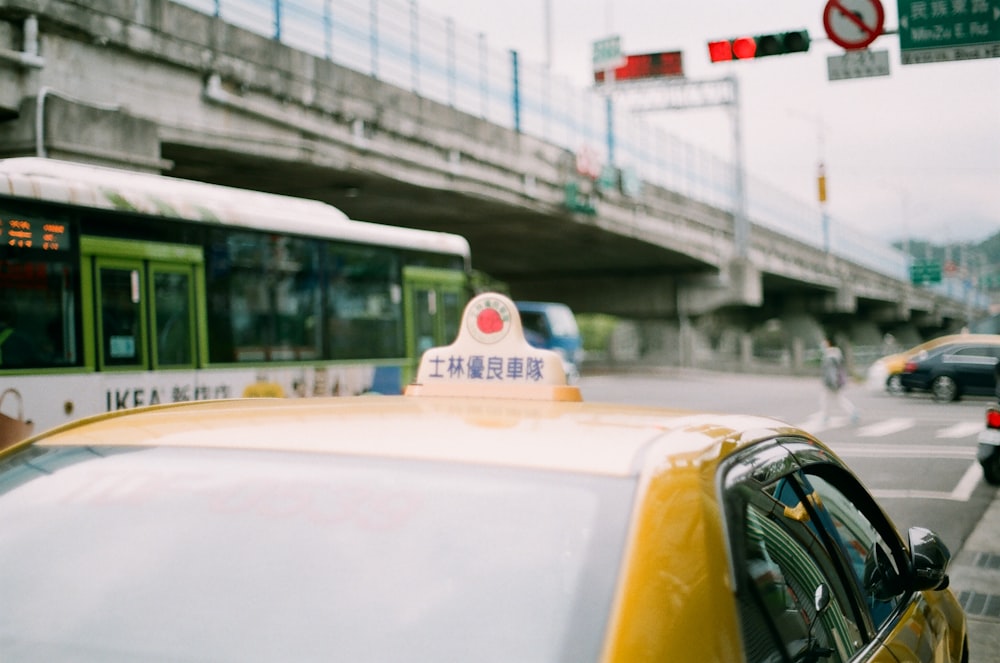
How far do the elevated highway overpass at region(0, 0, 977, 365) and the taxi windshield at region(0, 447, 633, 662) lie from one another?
43.6 ft

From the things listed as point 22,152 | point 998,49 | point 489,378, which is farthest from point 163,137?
point 489,378

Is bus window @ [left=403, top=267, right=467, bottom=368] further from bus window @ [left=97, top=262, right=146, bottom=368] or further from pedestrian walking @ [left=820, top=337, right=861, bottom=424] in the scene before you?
pedestrian walking @ [left=820, top=337, right=861, bottom=424]

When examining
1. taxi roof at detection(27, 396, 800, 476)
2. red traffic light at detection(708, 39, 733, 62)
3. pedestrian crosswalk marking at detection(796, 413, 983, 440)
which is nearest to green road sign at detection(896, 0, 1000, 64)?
red traffic light at detection(708, 39, 733, 62)

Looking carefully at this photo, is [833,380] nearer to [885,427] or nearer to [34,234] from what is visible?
[885,427]

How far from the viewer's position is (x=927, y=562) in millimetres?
2822

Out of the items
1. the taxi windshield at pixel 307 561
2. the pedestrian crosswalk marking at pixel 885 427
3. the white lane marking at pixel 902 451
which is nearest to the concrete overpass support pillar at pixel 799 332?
the pedestrian crosswalk marking at pixel 885 427

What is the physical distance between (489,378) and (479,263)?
38.9 metres

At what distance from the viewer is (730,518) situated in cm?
188

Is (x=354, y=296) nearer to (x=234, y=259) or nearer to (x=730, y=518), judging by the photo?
(x=234, y=259)

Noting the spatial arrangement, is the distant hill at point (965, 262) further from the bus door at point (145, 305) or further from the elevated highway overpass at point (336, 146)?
the bus door at point (145, 305)

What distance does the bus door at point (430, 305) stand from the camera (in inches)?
587

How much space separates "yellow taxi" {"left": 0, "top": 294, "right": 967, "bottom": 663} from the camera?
1685 mm

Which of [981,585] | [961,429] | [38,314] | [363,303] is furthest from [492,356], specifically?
[961,429]

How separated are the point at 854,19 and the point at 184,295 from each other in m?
8.40
